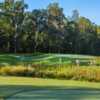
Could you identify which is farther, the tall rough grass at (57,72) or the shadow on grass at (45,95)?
the tall rough grass at (57,72)

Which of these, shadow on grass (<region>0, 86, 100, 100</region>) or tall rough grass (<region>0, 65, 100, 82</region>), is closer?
shadow on grass (<region>0, 86, 100, 100</region>)

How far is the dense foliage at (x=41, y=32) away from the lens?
274 ft

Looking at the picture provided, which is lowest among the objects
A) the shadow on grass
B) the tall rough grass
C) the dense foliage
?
the shadow on grass

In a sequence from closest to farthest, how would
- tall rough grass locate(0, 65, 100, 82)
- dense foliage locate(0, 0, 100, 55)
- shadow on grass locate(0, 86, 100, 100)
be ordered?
shadow on grass locate(0, 86, 100, 100) < tall rough grass locate(0, 65, 100, 82) < dense foliage locate(0, 0, 100, 55)

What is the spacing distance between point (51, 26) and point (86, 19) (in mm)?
25116

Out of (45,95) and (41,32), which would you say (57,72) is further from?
(41,32)

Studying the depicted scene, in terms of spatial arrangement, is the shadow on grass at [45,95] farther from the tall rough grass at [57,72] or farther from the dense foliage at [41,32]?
the dense foliage at [41,32]

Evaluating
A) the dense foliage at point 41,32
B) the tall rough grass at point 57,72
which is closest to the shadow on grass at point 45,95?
the tall rough grass at point 57,72

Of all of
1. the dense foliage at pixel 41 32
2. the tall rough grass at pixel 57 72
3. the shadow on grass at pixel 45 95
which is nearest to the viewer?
the shadow on grass at pixel 45 95

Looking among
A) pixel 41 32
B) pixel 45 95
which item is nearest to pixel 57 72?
pixel 45 95

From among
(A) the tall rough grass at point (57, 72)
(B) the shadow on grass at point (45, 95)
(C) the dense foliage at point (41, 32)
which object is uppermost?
(C) the dense foliage at point (41, 32)

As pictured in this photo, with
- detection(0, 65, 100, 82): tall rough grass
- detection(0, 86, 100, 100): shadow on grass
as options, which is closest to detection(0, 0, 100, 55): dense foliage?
detection(0, 65, 100, 82): tall rough grass

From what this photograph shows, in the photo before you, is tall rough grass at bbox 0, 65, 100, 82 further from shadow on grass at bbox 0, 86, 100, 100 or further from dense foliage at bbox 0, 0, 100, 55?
dense foliage at bbox 0, 0, 100, 55

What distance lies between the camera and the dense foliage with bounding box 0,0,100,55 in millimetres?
83625
